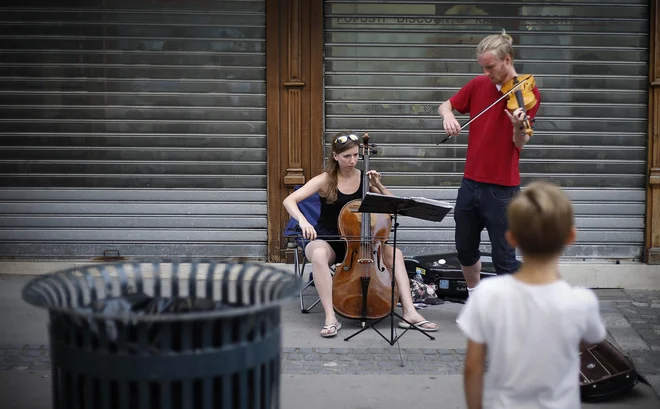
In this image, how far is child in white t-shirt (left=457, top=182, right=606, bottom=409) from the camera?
2574mm

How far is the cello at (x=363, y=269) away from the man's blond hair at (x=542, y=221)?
315 cm

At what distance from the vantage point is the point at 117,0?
7738 mm

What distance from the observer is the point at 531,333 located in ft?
8.46

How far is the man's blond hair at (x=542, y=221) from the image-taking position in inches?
101

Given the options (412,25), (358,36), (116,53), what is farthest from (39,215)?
(412,25)

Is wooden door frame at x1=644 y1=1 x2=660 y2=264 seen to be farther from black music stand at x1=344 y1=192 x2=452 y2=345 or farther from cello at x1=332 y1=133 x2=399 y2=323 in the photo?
black music stand at x1=344 y1=192 x2=452 y2=345

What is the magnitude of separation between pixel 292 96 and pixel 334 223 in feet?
6.12

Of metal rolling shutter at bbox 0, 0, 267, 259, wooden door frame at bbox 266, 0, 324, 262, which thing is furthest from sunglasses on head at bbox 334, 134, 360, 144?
metal rolling shutter at bbox 0, 0, 267, 259

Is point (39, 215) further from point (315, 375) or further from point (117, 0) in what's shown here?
point (315, 375)

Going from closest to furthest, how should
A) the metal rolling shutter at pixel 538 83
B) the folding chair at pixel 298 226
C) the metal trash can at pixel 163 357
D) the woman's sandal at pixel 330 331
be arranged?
the metal trash can at pixel 163 357 < the woman's sandal at pixel 330 331 < the folding chair at pixel 298 226 < the metal rolling shutter at pixel 538 83

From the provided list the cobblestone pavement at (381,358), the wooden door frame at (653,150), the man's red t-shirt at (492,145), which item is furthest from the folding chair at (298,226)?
the wooden door frame at (653,150)

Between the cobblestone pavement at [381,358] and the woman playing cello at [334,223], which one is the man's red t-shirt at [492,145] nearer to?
the woman playing cello at [334,223]

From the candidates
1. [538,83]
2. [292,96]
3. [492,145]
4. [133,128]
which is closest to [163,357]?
[492,145]

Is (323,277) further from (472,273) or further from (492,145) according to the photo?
(492,145)
